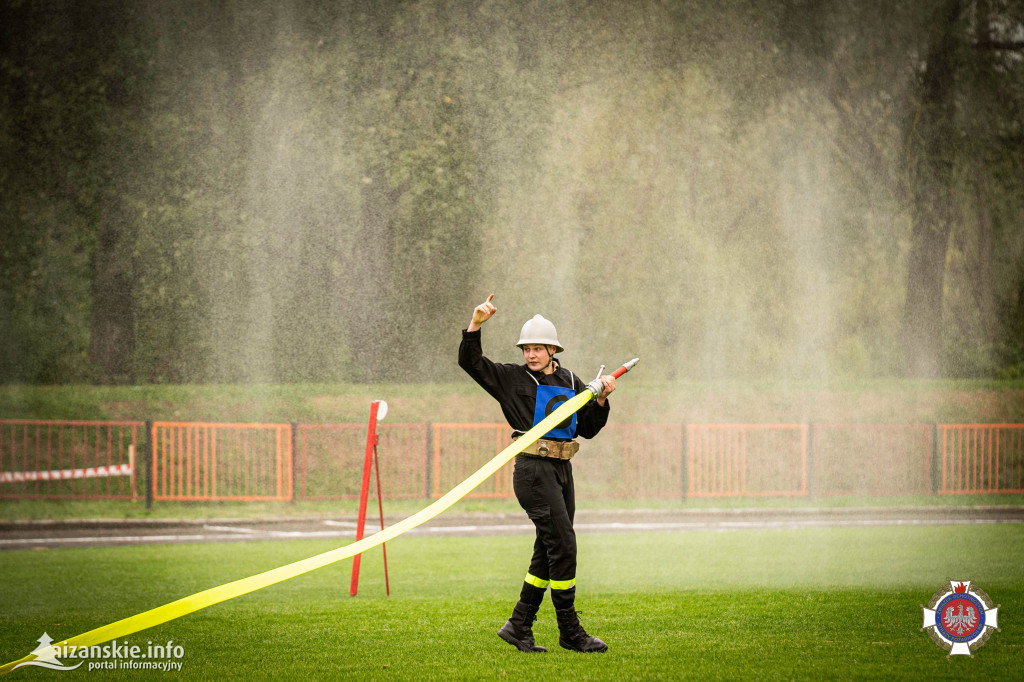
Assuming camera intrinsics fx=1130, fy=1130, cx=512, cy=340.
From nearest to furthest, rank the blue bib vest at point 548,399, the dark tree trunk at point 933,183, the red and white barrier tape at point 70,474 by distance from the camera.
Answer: the blue bib vest at point 548,399 < the red and white barrier tape at point 70,474 < the dark tree trunk at point 933,183

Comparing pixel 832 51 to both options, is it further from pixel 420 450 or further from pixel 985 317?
pixel 420 450

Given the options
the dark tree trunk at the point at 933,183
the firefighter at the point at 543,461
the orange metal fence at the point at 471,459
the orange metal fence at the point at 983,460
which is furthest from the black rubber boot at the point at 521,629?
the dark tree trunk at the point at 933,183

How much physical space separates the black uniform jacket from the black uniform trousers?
22 cm

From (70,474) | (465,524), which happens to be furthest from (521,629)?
(70,474)

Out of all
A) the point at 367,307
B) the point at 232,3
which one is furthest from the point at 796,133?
the point at 232,3

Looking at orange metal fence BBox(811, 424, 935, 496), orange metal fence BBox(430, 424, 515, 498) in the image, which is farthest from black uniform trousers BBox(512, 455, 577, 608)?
orange metal fence BBox(811, 424, 935, 496)

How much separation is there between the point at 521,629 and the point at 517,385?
45.5 inches

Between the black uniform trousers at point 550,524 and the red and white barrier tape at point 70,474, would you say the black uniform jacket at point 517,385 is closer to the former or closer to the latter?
the black uniform trousers at point 550,524

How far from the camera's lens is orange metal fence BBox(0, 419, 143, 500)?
13.5 metres

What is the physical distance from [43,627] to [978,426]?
11999 millimetres

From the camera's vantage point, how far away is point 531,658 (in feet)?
16.9

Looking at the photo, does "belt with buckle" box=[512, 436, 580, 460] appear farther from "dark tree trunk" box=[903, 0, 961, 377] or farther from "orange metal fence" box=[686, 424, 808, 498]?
"dark tree trunk" box=[903, 0, 961, 377]

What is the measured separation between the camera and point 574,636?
531cm

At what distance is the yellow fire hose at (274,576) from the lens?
4598 mm
